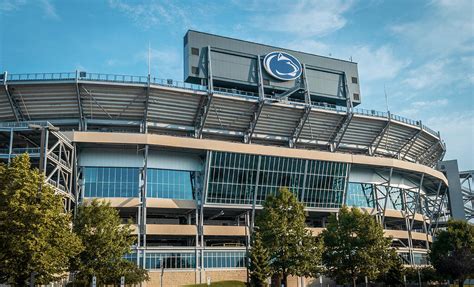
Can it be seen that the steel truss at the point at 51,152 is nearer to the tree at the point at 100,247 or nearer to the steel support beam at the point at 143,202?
the steel support beam at the point at 143,202

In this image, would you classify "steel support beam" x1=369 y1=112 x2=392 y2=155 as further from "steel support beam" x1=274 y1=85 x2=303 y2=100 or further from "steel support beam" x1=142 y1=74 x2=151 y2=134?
"steel support beam" x1=142 y1=74 x2=151 y2=134

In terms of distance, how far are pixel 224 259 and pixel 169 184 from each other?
1358 cm

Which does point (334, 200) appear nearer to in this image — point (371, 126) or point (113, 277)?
point (371, 126)

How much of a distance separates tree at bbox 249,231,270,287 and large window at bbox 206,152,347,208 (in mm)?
21214

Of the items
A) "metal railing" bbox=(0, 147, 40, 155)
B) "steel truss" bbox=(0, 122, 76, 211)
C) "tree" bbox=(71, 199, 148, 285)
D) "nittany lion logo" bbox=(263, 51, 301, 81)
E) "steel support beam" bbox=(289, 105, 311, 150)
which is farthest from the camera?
"nittany lion logo" bbox=(263, 51, 301, 81)

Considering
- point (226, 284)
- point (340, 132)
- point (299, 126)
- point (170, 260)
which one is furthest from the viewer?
point (340, 132)

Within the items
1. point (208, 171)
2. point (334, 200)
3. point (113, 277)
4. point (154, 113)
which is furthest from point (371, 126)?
point (113, 277)

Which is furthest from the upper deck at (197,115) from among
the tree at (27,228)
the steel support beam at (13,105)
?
the tree at (27,228)

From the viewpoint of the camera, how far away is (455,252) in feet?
200

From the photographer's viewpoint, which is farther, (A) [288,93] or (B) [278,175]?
(B) [278,175]

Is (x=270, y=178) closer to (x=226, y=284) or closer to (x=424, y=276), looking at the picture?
(x=226, y=284)

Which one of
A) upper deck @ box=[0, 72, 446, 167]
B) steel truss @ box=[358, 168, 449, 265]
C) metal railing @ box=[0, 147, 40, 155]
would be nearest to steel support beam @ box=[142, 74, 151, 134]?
upper deck @ box=[0, 72, 446, 167]

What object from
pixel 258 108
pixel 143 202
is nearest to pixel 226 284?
pixel 143 202

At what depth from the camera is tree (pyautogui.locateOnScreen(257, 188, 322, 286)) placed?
50000mm
